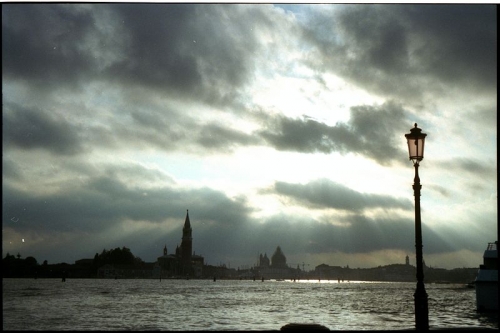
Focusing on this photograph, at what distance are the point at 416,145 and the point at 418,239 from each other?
2.16 metres

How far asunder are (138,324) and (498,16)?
2755 cm

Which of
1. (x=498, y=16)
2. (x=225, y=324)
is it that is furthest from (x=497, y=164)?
(x=225, y=324)

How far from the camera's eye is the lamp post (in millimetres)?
11156

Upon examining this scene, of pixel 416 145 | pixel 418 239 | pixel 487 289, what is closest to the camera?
pixel 418 239

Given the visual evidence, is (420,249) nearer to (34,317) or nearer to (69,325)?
(69,325)

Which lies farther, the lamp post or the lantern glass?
the lantern glass

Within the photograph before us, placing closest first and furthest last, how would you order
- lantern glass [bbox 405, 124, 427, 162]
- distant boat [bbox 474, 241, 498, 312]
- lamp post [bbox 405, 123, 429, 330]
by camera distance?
lamp post [bbox 405, 123, 429, 330], lantern glass [bbox 405, 124, 427, 162], distant boat [bbox 474, 241, 498, 312]

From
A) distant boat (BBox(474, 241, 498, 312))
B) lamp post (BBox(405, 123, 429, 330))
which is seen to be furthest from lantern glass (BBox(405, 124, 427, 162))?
distant boat (BBox(474, 241, 498, 312))

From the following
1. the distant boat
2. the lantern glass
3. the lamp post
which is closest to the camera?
the lamp post

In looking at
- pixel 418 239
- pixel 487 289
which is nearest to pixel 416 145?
pixel 418 239

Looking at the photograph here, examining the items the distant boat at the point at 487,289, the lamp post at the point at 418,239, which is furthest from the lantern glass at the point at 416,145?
the distant boat at the point at 487,289

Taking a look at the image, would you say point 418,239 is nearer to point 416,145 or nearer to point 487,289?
point 416,145

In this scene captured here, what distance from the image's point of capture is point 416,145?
12.2 meters

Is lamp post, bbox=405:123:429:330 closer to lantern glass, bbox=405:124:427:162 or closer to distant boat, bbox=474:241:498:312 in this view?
lantern glass, bbox=405:124:427:162
